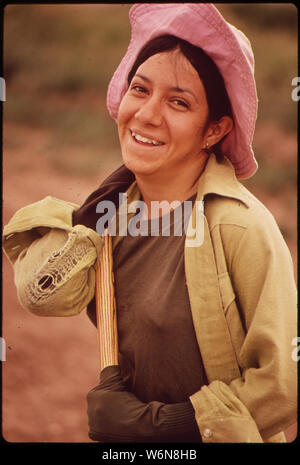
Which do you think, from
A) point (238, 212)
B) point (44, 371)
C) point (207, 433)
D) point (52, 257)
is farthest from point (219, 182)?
point (44, 371)

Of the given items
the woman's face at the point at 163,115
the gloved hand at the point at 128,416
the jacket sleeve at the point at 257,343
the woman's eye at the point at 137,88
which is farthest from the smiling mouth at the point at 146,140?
the gloved hand at the point at 128,416

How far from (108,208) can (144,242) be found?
0.15m

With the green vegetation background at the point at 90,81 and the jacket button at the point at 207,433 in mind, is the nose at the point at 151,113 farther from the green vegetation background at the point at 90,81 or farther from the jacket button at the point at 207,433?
the green vegetation background at the point at 90,81

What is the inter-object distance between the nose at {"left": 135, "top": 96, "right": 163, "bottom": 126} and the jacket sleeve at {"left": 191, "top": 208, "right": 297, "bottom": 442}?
291 mm

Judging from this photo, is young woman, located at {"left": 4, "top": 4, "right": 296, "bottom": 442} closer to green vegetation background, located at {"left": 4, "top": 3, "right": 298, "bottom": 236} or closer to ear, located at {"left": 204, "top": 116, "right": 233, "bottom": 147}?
ear, located at {"left": 204, "top": 116, "right": 233, "bottom": 147}

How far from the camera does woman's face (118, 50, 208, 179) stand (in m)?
1.42

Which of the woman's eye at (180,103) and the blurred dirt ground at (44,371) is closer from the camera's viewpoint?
the woman's eye at (180,103)

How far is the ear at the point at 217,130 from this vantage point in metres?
1.50

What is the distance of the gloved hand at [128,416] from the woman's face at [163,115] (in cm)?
53

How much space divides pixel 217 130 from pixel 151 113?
7.1 inches

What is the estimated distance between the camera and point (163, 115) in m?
1.44

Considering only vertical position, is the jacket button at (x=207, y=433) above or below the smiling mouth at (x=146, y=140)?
below

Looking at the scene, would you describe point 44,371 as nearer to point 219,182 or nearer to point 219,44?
point 219,182

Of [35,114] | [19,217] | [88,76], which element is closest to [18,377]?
[19,217]
